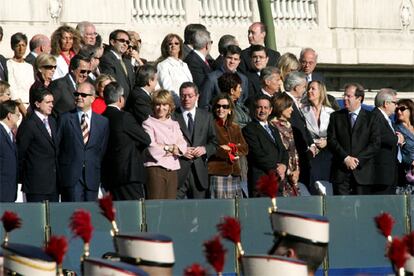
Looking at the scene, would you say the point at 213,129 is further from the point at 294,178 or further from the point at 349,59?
the point at 349,59

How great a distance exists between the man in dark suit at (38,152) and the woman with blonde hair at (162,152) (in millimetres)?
1159

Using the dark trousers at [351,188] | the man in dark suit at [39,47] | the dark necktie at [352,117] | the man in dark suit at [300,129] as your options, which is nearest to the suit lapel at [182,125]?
the man in dark suit at [300,129]

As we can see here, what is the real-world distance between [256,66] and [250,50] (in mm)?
Result: 226

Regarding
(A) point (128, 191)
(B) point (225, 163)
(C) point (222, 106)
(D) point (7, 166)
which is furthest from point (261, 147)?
(D) point (7, 166)

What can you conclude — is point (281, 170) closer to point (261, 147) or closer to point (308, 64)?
point (261, 147)

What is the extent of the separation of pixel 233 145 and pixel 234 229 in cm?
801

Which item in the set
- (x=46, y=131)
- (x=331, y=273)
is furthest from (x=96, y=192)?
(x=331, y=273)

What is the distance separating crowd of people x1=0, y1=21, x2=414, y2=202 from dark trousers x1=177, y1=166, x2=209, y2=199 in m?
0.02

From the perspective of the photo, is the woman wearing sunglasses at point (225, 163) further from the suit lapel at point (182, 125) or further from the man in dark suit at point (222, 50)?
the man in dark suit at point (222, 50)

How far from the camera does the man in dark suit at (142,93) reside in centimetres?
2312

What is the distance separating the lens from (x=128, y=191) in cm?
2248

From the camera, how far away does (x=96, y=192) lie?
22.2m

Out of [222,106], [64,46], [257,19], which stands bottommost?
[222,106]

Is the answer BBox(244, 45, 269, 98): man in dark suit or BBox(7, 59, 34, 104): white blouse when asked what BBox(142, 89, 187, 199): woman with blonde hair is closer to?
BBox(7, 59, 34, 104): white blouse
